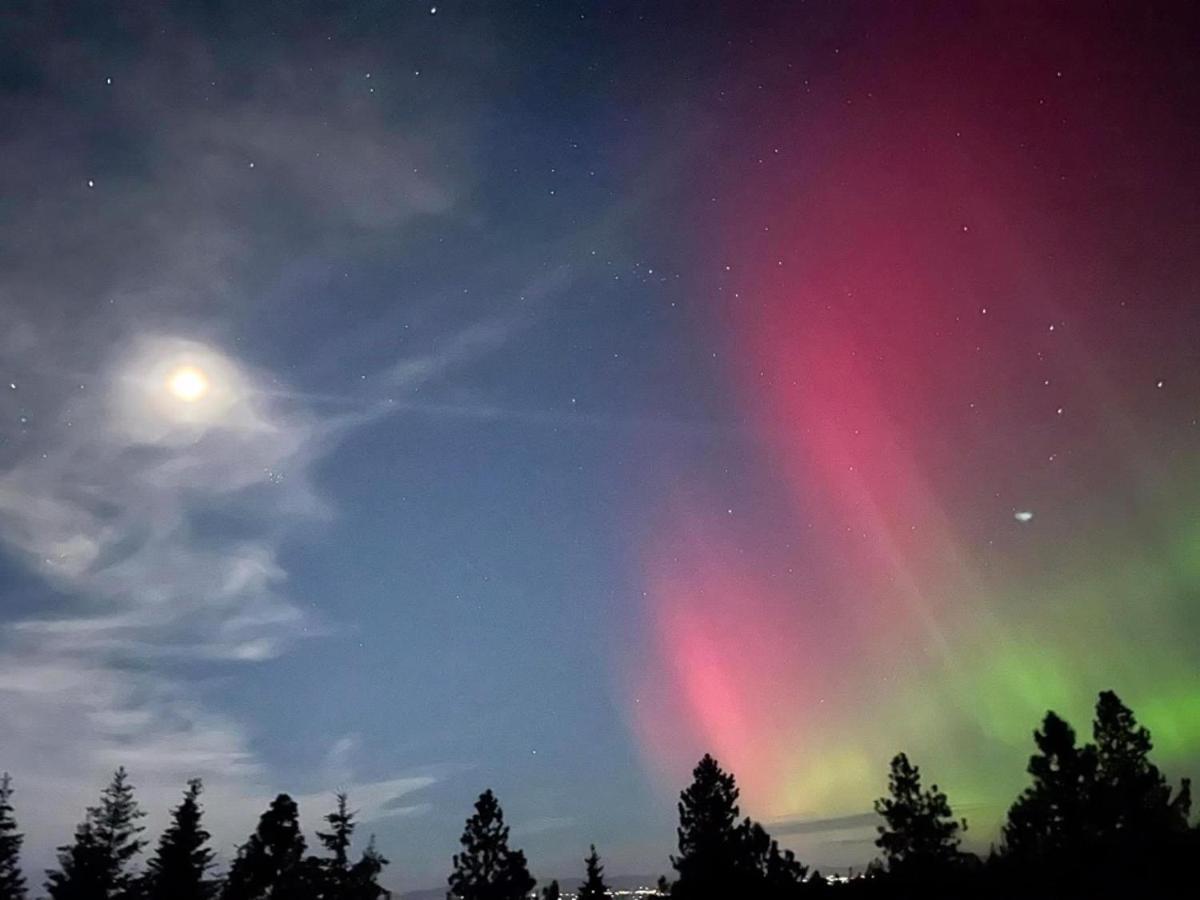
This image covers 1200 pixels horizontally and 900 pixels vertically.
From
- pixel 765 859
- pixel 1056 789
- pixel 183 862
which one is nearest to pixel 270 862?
pixel 183 862

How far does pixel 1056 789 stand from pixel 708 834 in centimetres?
2306

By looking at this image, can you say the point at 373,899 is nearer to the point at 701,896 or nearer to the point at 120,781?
the point at 120,781

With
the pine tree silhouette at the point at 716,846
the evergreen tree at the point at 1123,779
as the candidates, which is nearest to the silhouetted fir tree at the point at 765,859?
the pine tree silhouette at the point at 716,846

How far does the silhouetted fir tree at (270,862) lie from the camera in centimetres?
5222

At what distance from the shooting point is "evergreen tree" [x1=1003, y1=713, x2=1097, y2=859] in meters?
55.7

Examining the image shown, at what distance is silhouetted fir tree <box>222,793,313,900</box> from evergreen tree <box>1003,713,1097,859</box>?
4548 cm

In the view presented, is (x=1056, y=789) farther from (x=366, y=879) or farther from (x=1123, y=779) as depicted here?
(x=366, y=879)

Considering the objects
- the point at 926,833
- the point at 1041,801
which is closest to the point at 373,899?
the point at 926,833

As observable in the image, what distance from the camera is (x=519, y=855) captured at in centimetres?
6794

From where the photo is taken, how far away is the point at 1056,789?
5678 centimetres

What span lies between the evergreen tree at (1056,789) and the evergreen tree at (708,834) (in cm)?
1763

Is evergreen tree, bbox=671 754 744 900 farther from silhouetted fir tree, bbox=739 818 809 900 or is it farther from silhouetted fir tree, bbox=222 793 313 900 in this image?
silhouetted fir tree, bbox=222 793 313 900

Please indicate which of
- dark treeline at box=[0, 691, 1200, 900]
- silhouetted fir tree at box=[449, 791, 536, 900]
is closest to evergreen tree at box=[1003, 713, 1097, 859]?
dark treeline at box=[0, 691, 1200, 900]

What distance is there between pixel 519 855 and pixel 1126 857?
49.9 m
